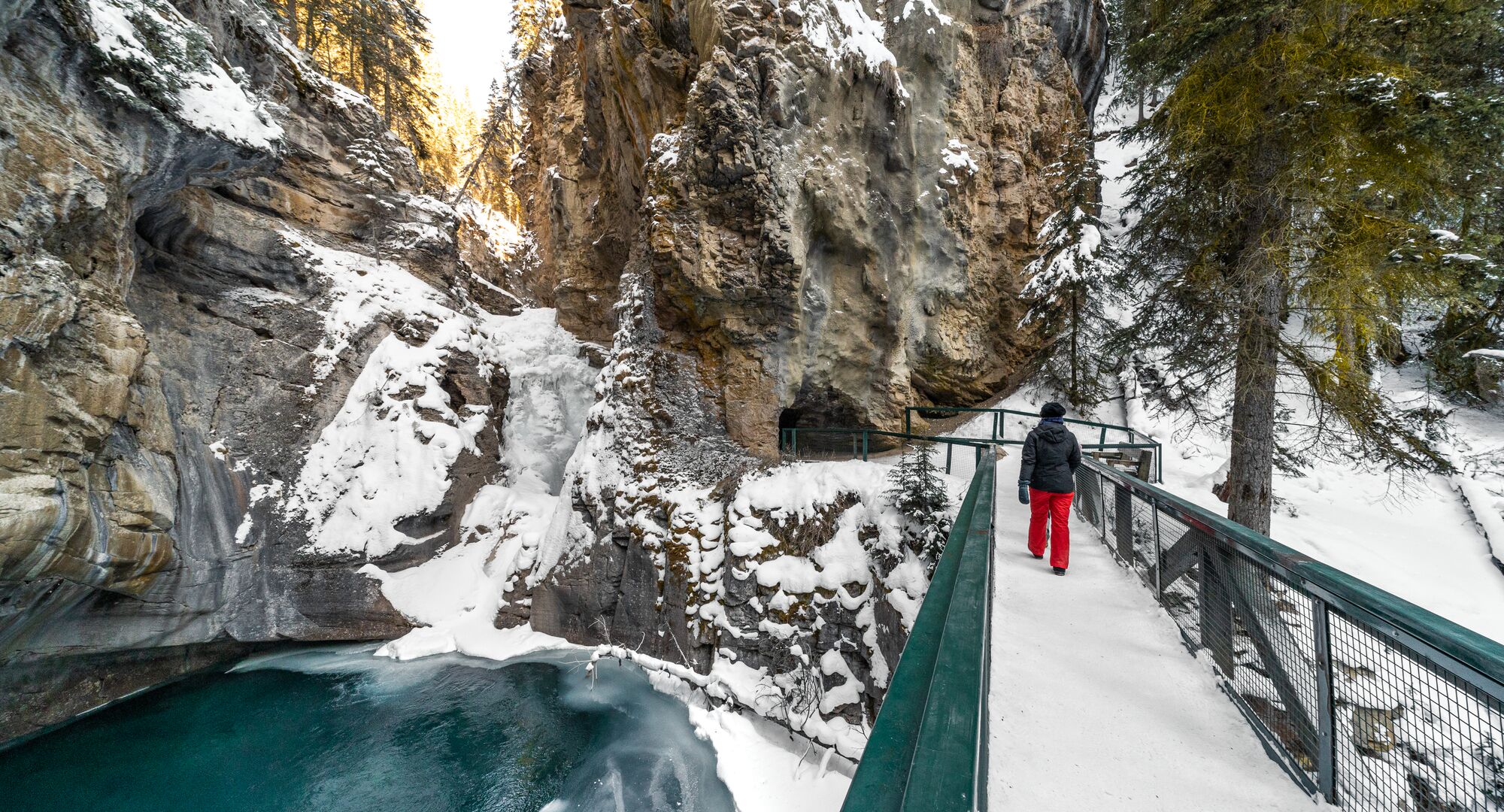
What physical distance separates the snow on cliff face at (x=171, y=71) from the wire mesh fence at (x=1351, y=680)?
1349 cm

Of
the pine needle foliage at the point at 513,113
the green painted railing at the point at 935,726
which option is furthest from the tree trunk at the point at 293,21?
the green painted railing at the point at 935,726

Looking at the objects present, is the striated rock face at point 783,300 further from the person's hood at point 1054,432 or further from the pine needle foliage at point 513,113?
the pine needle foliage at point 513,113

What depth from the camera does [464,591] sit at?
11.3 m

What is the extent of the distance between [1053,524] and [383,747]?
1017cm

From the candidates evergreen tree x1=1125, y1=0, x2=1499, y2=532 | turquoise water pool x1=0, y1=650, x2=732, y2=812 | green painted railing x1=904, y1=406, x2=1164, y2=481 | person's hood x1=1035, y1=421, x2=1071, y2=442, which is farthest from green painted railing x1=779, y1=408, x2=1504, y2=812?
green painted railing x1=904, y1=406, x2=1164, y2=481

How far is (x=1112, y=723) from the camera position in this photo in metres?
2.10

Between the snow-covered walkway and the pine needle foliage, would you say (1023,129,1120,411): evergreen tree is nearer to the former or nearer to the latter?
the snow-covered walkway

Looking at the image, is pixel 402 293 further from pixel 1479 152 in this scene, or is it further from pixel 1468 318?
pixel 1468 318

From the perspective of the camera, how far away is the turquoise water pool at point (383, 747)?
23.4 ft

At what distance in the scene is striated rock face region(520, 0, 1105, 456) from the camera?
→ 32.8 ft

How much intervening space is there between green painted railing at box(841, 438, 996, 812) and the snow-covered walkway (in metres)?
0.57

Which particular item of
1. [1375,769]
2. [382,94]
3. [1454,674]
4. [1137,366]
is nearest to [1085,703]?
[1375,769]

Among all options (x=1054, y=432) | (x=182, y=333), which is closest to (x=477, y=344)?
(x=182, y=333)

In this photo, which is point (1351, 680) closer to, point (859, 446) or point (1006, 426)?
point (859, 446)
